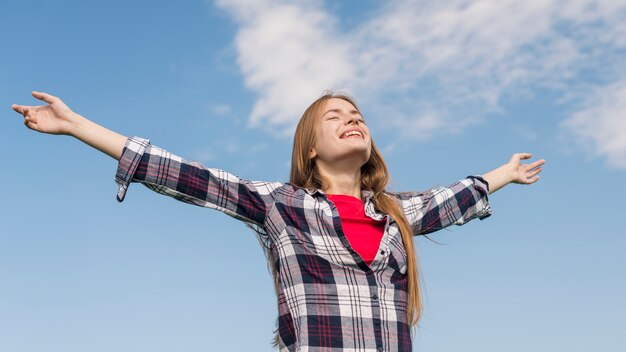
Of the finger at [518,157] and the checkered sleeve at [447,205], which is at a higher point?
the finger at [518,157]

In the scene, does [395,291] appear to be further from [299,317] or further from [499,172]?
[499,172]

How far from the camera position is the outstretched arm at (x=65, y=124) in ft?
12.6

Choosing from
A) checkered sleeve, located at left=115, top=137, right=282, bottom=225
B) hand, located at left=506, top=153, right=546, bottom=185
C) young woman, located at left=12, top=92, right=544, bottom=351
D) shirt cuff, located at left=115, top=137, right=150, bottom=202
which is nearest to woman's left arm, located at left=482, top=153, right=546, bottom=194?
hand, located at left=506, top=153, right=546, bottom=185

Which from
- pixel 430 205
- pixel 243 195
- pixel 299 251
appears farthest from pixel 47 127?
pixel 430 205

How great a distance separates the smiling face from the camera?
4.47 metres

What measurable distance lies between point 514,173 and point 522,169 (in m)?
0.10

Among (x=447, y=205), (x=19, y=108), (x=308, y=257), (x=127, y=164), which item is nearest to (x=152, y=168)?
(x=127, y=164)

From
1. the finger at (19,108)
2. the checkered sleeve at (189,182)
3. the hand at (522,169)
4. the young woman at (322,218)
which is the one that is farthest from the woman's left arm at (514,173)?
the finger at (19,108)

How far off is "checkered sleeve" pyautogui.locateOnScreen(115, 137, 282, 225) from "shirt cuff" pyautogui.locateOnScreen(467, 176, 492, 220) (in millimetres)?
1551

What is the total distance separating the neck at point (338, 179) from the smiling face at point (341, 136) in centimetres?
5

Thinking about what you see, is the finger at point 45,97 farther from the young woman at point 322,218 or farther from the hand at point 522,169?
the hand at point 522,169

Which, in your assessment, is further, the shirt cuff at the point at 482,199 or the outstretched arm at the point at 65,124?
the shirt cuff at the point at 482,199

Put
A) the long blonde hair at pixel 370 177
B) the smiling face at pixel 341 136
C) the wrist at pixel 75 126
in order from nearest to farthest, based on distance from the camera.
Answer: the wrist at pixel 75 126
the long blonde hair at pixel 370 177
the smiling face at pixel 341 136

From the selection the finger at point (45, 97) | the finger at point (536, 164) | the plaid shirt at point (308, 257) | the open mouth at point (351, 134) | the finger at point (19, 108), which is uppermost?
the finger at point (536, 164)
